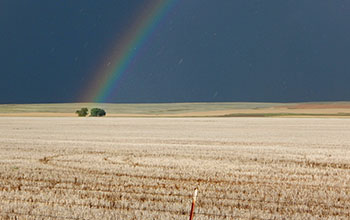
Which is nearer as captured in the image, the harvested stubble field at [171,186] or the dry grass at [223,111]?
the harvested stubble field at [171,186]

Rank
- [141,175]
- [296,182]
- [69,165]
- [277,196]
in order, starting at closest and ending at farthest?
[277,196] < [296,182] < [141,175] < [69,165]

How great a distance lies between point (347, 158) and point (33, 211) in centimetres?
1316

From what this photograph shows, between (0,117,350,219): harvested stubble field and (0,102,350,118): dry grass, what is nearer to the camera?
(0,117,350,219): harvested stubble field

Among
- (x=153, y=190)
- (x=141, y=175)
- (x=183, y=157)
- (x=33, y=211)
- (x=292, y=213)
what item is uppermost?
(x=183, y=157)

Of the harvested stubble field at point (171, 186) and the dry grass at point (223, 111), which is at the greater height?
the dry grass at point (223, 111)

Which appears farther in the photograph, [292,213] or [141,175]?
[141,175]

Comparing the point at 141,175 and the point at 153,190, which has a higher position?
the point at 141,175

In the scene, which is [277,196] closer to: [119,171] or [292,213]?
[292,213]

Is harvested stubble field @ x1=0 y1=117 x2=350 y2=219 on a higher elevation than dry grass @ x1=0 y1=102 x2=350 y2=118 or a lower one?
lower

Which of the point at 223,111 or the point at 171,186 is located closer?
the point at 171,186

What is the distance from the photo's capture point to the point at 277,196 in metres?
10.9

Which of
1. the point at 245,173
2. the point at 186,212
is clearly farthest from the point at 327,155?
the point at 186,212

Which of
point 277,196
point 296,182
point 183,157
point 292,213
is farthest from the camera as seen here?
point 183,157

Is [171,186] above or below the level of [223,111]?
below
